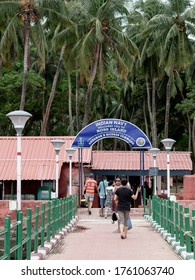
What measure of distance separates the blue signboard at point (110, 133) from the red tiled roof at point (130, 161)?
6141 mm

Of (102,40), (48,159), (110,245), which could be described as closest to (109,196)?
(110,245)

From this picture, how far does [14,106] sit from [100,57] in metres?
9.35

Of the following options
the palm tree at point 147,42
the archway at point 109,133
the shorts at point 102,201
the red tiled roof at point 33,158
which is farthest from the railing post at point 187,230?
the palm tree at point 147,42

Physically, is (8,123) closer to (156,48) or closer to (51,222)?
(156,48)

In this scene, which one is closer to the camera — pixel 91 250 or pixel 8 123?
pixel 91 250

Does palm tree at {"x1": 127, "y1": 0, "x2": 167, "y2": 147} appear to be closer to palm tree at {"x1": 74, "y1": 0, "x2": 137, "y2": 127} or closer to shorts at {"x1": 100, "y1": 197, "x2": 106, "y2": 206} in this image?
palm tree at {"x1": 74, "y1": 0, "x2": 137, "y2": 127}

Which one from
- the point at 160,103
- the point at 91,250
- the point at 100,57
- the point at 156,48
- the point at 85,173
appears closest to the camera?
the point at 91,250

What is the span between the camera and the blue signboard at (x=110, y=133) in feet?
89.6

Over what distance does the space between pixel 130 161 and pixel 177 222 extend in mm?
21469

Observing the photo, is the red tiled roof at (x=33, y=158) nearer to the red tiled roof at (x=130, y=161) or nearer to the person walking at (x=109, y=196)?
the red tiled roof at (x=130, y=161)

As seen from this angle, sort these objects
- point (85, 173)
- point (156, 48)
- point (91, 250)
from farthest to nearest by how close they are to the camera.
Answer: point (156, 48) < point (85, 173) < point (91, 250)

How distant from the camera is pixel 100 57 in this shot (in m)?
35.0

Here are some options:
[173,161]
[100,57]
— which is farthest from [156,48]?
[173,161]

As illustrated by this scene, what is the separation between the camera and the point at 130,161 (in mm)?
34531
